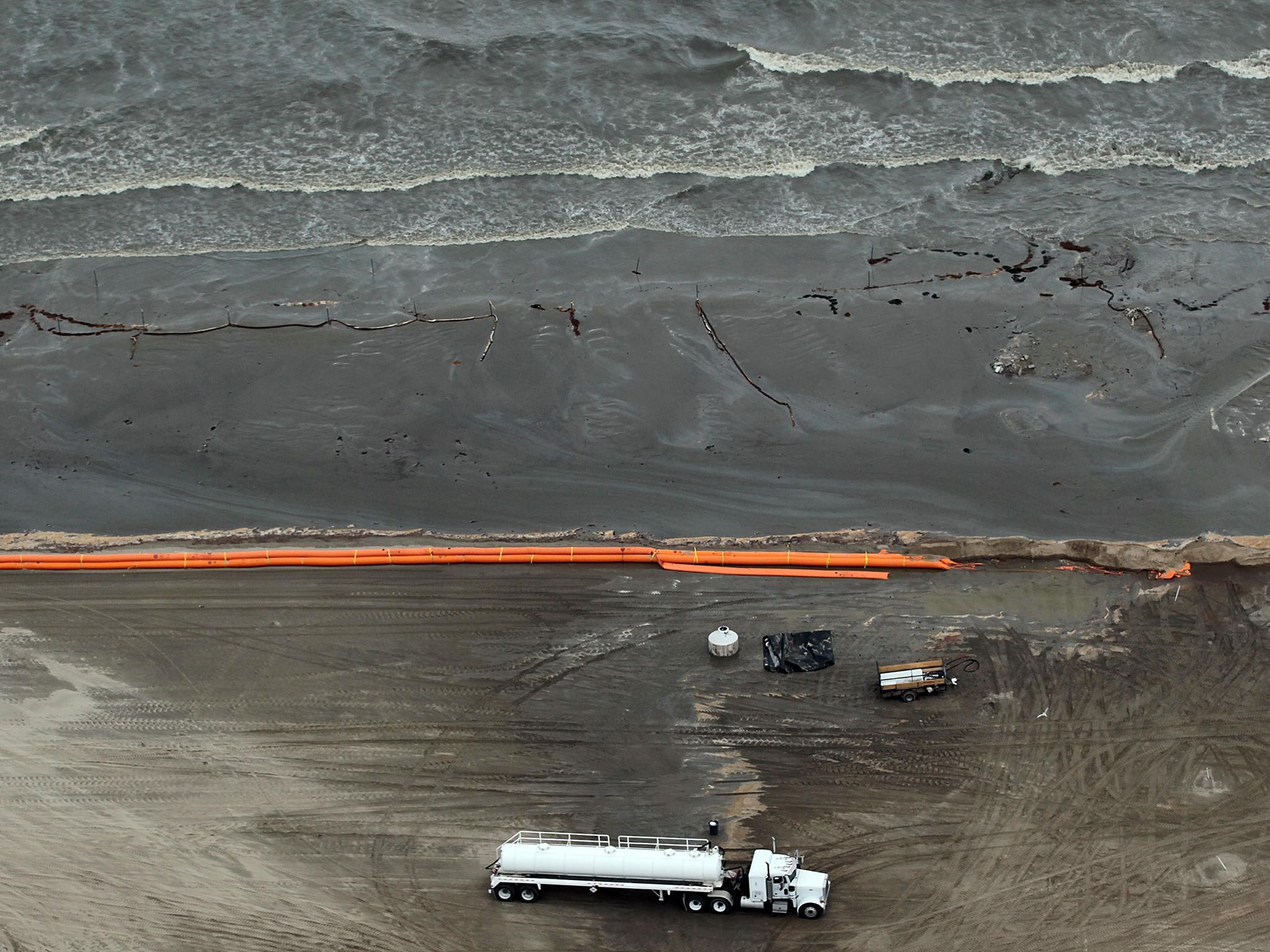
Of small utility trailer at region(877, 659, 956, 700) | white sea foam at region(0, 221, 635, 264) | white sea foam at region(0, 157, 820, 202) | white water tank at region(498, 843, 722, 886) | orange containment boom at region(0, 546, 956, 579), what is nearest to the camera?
white water tank at region(498, 843, 722, 886)

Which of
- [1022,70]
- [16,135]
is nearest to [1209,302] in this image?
[1022,70]

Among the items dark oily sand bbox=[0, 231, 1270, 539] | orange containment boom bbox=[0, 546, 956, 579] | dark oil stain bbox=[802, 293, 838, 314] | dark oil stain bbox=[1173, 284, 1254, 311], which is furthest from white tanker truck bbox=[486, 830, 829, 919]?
dark oil stain bbox=[1173, 284, 1254, 311]

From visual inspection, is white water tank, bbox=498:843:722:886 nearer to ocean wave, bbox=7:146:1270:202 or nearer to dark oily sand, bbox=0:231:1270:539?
dark oily sand, bbox=0:231:1270:539

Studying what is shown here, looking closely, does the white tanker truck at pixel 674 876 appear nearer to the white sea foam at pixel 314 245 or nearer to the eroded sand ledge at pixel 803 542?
the eroded sand ledge at pixel 803 542

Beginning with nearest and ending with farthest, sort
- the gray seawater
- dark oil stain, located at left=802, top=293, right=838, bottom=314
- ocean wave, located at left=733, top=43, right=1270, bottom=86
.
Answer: dark oil stain, located at left=802, top=293, right=838, bottom=314 → the gray seawater → ocean wave, located at left=733, top=43, right=1270, bottom=86

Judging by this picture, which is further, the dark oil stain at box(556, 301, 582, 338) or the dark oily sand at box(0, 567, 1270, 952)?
the dark oil stain at box(556, 301, 582, 338)

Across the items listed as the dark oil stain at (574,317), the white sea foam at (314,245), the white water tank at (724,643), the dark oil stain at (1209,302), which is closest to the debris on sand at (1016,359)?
the dark oil stain at (1209,302)

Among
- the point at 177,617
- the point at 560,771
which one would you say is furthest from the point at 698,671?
the point at 177,617
